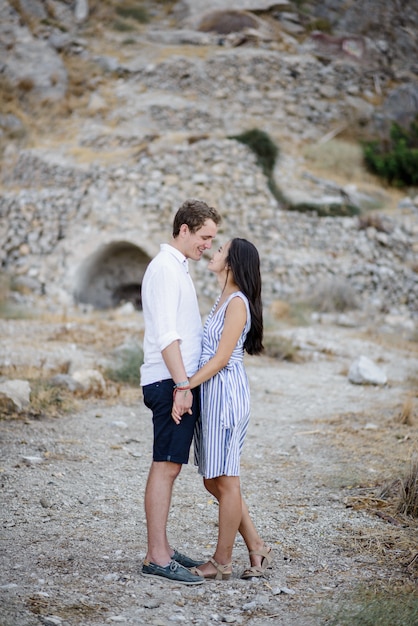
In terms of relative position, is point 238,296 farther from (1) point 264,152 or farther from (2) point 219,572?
(1) point 264,152

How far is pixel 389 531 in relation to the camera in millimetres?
4195

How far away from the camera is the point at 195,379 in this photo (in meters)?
3.25

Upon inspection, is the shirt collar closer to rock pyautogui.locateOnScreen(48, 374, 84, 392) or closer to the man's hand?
the man's hand

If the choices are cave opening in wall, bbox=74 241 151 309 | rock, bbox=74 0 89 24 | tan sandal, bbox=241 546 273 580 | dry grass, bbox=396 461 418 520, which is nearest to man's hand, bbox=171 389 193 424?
tan sandal, bbox=241 546 273 580

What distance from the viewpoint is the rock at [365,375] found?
8898mm

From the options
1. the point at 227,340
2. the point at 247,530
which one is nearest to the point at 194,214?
the point at 227,340

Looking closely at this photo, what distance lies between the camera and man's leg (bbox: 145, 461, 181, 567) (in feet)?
10.8

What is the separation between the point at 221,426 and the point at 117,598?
95cm

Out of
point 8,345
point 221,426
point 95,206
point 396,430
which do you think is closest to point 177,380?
→ point 221,426

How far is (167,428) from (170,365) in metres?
0.33

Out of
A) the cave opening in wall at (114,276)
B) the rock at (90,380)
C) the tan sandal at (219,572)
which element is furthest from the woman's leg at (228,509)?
the cave opening in wall at (114,276)

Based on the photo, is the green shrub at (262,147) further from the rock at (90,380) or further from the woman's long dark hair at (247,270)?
the woman's long dark hair at (247,270)

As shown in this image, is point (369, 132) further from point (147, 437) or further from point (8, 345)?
point (147, 437)

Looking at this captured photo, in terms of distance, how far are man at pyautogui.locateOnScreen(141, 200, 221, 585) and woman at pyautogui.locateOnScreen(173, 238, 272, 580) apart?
0.08m
